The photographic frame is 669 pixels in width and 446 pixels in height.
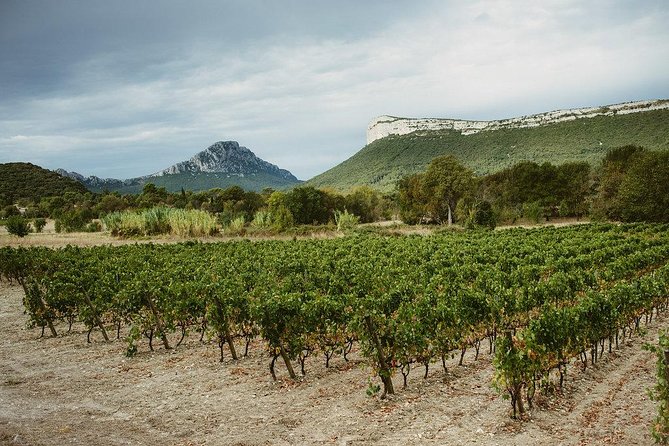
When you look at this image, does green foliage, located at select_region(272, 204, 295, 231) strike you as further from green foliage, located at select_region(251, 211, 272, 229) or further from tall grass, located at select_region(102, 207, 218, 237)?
tall grass, located at select_region(102, 207, 218, 237)

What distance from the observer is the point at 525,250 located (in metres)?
25.5

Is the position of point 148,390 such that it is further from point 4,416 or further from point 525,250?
point 525,250

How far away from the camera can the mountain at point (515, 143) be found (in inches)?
4225

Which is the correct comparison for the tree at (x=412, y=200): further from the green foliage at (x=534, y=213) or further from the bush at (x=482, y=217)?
the green foliage at (x=534, y=213)

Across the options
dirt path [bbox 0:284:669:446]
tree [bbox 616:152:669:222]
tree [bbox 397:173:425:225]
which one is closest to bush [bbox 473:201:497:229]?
tree [bbox 397:173:425:225]

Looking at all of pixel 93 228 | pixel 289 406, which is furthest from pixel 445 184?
pixel 289 406

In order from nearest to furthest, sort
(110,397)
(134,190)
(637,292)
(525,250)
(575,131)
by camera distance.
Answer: (110,397) → (637,292) → (525,250) → (575,131) → (134,190)

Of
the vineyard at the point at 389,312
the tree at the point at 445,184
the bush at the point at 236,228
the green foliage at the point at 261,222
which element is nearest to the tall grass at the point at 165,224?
the bush at the point at 236,228

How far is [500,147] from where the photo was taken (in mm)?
125750

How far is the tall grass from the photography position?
148 feet

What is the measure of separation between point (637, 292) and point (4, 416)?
17.2m

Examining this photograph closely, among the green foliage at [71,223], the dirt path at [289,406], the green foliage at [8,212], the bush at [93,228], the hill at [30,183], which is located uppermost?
the hill at [30,183]

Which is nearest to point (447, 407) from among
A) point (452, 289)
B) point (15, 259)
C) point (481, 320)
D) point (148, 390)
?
point (481, 320)

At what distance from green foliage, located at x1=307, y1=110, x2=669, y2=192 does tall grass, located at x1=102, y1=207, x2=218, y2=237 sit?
67004 millimetres
